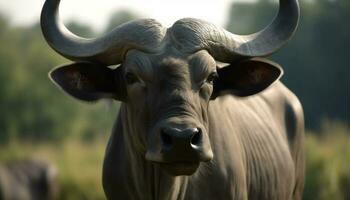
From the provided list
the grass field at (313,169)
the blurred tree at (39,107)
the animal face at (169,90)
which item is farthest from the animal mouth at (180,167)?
the blurred tree at (39,107)

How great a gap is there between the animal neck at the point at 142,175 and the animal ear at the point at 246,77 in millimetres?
815

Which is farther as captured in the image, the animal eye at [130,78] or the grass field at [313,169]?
the grass field at [313,169]

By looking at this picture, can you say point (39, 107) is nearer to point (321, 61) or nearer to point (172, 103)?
point (321, 61)

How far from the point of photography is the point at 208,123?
917 centimetres

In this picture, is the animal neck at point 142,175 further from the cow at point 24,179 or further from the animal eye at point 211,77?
the cow at point 24,179

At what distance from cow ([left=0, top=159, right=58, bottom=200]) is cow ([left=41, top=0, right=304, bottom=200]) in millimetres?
16535

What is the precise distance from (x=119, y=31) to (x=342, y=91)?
185ft

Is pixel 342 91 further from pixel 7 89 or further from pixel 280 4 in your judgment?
pixel 280 4

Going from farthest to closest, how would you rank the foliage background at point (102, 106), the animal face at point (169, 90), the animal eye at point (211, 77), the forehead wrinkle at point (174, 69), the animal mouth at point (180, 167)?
the foliage background at point (102, 106) < the animal eye at point (211, 77) < the forehead wrinkle at point (174, 69) < the animal mouth at point (180, 167) < the animal face at point (169, 90)

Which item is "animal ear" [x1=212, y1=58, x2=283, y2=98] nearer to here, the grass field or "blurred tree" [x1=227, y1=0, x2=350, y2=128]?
the grass field

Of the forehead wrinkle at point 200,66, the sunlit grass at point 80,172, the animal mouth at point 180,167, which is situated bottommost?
the sunlit grass at point 80,172

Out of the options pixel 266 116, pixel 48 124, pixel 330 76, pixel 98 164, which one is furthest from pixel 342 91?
pixel 266 116

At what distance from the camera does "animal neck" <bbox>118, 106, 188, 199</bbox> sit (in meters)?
9.08

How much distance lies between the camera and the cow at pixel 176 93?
8.26 m
